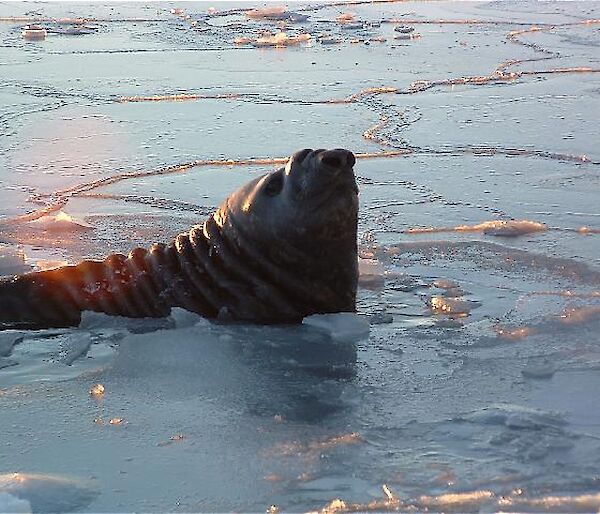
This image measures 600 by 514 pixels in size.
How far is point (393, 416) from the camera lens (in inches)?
137

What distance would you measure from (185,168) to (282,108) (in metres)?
2.57

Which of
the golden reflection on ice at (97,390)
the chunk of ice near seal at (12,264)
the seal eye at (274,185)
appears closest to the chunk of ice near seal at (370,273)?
the seal eye at (274,185)

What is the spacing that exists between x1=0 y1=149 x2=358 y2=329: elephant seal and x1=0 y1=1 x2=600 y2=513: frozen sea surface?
158 mm

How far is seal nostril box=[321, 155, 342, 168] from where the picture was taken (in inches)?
185

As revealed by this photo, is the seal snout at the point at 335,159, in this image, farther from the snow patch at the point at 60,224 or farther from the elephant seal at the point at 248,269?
the snow patch at the point at 60,224

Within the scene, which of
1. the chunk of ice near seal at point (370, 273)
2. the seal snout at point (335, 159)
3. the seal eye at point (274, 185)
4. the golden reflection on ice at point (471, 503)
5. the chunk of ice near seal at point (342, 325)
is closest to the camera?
the golden reflection on ice at point (471, 503)

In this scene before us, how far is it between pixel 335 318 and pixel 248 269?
515 millimetres

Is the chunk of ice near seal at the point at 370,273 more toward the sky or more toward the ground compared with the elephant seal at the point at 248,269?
more toward the ground

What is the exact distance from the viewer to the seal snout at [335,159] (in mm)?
4703

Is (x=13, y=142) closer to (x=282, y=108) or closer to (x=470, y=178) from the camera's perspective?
(x=282, y=108)

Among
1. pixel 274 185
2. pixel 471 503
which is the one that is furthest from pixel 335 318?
pixel 471 503

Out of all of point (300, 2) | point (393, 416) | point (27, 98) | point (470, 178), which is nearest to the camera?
point (393, 416)

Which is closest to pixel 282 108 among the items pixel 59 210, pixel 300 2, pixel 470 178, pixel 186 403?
pixel 470 178

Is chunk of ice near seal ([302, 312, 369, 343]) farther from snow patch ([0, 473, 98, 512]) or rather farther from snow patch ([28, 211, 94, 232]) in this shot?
snow patch ([28, 211, 94, 232])
